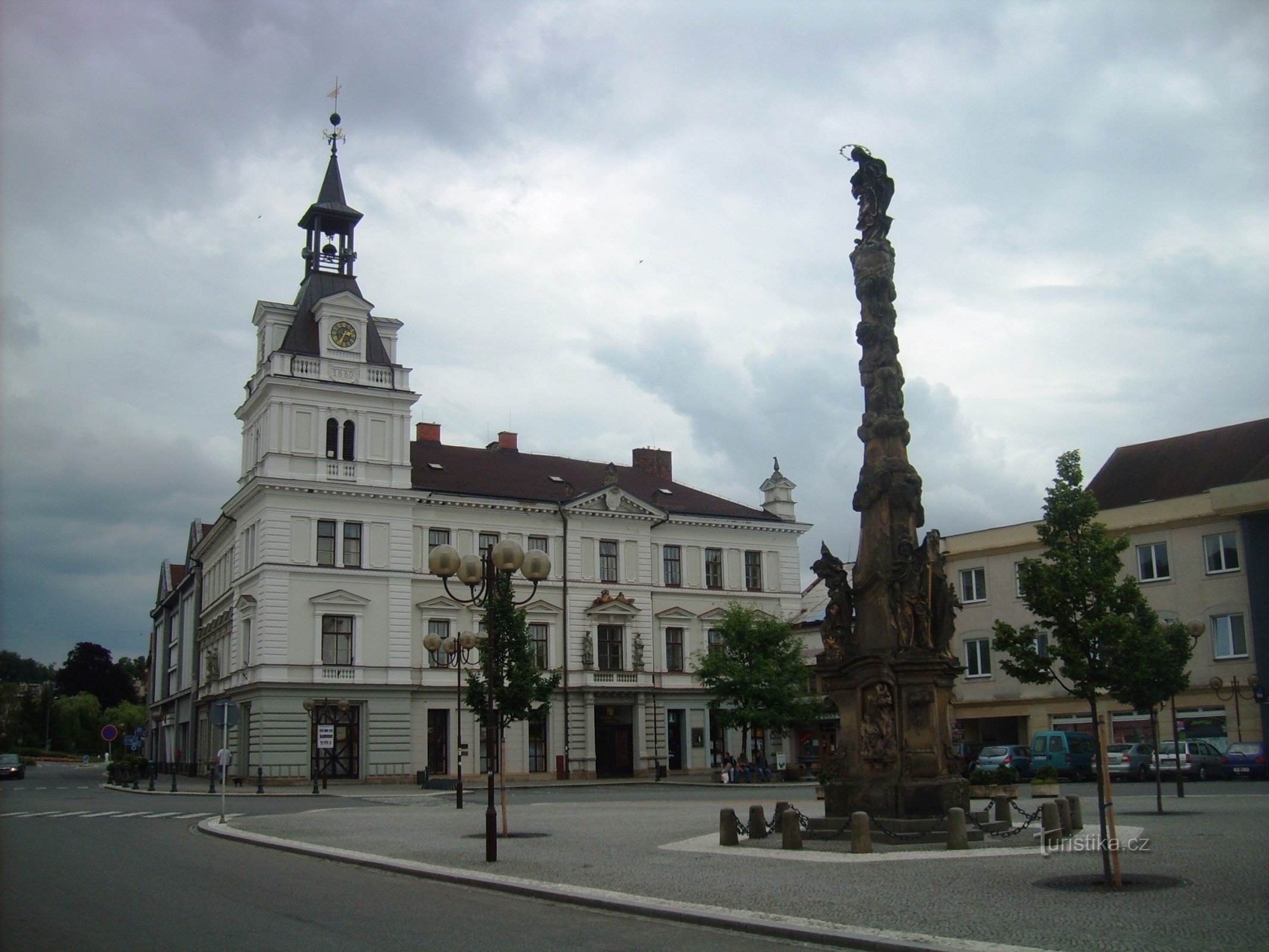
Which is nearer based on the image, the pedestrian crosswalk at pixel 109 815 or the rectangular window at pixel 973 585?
the pedestrian crosswalk at pixel 109 815

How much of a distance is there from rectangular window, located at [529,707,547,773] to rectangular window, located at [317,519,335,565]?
12.2 meters

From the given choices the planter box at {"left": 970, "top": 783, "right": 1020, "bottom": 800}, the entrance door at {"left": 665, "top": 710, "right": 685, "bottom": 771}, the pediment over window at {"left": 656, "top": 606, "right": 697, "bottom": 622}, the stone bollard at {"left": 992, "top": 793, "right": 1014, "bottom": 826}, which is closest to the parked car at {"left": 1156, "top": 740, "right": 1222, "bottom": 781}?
the planter box at {"left": 970, "top": 783, "right": 1020, "bottom": 800}

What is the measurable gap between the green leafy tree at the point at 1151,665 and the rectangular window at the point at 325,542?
32530 mm

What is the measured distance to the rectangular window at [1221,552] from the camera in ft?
150

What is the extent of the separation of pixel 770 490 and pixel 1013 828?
48.2 m

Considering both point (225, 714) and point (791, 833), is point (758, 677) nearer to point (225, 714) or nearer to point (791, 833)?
point (225, 714)

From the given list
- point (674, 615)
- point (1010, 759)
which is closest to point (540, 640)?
point (674, 615)

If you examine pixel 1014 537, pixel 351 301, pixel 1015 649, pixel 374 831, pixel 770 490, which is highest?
pixel 351 301

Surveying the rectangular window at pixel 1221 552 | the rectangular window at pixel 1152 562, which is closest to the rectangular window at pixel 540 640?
the rectangular window at pixel 1152 562

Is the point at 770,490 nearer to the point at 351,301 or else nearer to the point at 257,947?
the point at 351,301

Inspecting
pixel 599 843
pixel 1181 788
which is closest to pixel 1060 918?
pixel 599 843

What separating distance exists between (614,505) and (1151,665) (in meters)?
30.9

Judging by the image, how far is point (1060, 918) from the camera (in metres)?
11.1

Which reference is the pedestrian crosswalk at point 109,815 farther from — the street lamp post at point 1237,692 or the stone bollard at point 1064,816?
the street lamp post at point 1237,692
